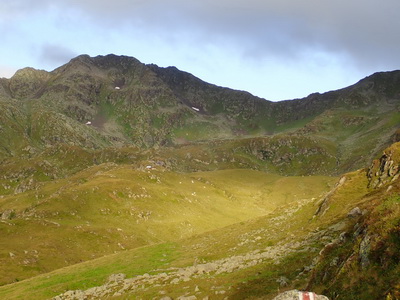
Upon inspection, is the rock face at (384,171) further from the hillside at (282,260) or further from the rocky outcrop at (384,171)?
the hillside at (282,260)

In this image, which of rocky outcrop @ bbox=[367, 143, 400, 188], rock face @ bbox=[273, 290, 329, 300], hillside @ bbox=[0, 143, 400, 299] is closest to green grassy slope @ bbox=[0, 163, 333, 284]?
hillside @ bbox=[0, 143, 400, 299]

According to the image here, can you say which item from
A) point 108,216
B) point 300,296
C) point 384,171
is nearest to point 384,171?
point 384,171

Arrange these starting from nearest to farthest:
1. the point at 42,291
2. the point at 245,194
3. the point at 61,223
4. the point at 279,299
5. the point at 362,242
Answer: the point at 279,299, the point at 362,242, the point at 42,291, the point at 61,223, the point at 245,194

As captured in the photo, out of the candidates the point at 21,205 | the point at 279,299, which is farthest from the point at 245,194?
the point at 279,299

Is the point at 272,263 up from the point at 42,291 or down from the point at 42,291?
up

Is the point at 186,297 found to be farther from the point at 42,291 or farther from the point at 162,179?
the point at 162,179

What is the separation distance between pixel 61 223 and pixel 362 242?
3555 inches

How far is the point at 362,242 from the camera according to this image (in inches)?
769

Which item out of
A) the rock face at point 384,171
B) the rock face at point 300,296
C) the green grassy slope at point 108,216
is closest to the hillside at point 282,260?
the rock face at point 384,171

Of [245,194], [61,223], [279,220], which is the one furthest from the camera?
[245,194]

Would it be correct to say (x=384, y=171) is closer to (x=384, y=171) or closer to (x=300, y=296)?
(x=384, y=171)

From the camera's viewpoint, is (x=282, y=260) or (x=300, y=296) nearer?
(x=300, y=296)

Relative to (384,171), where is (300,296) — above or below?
below

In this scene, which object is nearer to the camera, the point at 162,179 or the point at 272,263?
the point at 272,263
